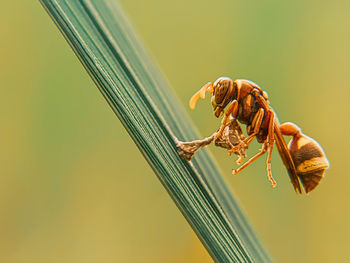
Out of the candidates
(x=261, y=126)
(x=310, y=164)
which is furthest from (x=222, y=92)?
(x=310, y=164)

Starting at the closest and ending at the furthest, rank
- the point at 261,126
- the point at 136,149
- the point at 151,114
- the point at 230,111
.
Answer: the point at 151,114 → the point at 230,111 → the point at 261,126 → the point at 136,149

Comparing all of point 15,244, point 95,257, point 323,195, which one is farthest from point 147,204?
point 323,195

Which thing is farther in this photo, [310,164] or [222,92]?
[310,164]

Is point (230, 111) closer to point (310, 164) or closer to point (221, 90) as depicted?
point (221, 90)

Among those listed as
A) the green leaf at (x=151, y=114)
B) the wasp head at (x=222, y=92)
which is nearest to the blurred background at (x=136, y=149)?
the wasp head at (x=222, y=92)

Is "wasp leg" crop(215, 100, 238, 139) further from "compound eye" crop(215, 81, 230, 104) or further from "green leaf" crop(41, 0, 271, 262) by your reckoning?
"green leaf" crop(41, 0, 271, 262)

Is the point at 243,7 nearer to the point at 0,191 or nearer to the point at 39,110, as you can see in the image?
the point at 39,110
